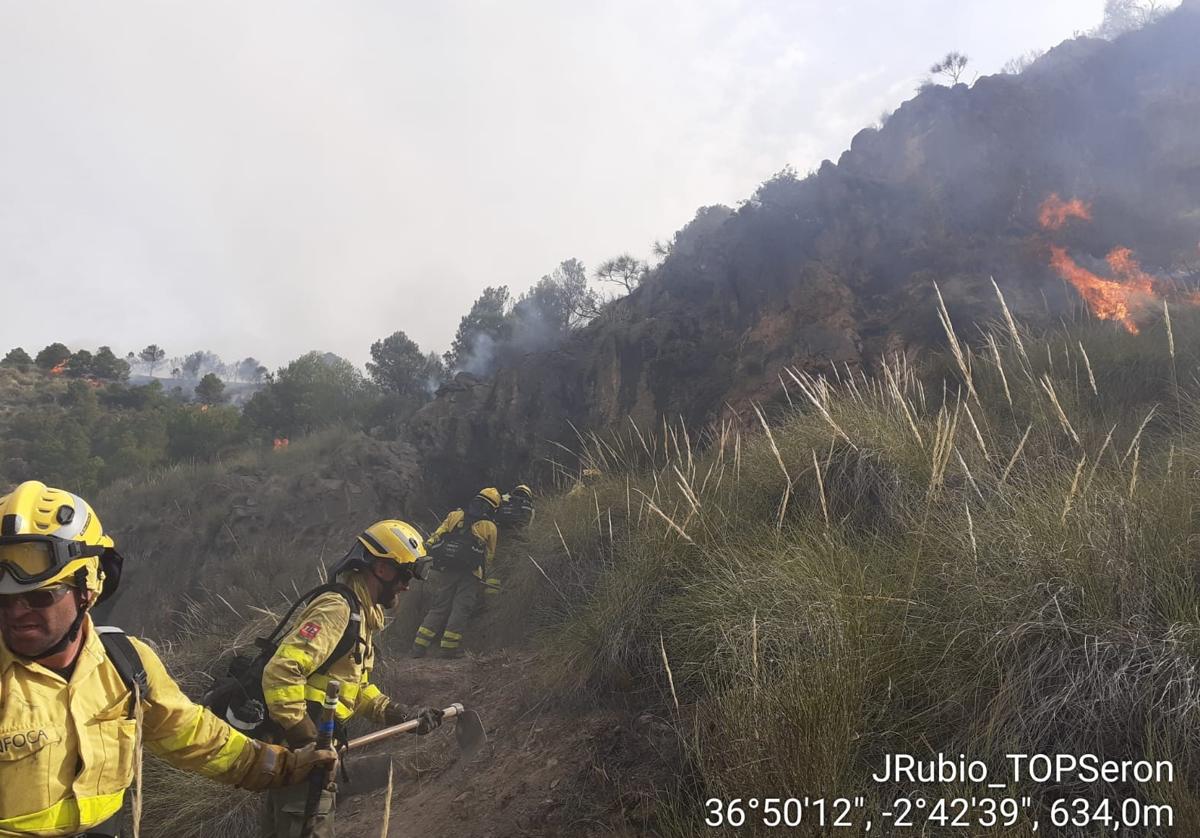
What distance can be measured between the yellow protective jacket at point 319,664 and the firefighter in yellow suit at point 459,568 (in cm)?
443

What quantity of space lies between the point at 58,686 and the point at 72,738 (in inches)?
6.0

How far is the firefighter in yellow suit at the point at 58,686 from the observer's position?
162 cm

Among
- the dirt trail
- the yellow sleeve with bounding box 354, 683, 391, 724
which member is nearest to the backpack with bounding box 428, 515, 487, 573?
the dirt trail

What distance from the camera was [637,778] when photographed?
324cm

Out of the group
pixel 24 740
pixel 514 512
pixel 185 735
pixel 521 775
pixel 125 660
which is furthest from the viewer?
pixel 514 512

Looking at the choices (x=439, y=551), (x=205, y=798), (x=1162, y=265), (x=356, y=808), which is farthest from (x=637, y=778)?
(x=1162, y=265)

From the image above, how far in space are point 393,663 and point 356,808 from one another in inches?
91.6

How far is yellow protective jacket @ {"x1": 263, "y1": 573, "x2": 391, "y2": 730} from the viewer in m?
3.09

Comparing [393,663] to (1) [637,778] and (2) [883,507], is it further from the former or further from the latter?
(2) [883,507]

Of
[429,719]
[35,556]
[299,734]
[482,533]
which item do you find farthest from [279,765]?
[482,533]

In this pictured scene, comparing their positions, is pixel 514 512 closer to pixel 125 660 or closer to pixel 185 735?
pixel 185 735

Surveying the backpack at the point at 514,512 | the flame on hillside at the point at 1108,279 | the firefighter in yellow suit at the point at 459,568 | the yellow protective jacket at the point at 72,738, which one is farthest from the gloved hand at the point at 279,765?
the flame on hillside at the point at 1108,279

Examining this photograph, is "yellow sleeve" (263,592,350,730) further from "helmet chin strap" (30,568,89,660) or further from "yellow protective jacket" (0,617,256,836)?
"helmet chin strap" (30,568,89,660)

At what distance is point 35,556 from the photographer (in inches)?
69.0
